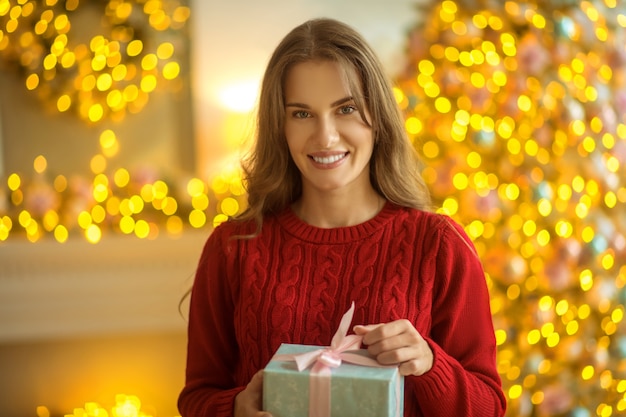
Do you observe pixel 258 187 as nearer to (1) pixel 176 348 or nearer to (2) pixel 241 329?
(2) pixel 241 329

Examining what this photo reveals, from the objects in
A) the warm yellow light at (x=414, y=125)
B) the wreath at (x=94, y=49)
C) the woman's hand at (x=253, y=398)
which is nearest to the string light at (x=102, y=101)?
the wreath at (x=94, y=49)

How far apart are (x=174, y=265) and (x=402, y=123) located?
1820 mm

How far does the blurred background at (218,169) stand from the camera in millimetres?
2672

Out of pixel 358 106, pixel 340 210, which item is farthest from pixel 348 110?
pixel 340 210

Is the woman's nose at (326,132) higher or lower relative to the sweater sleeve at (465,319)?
higher

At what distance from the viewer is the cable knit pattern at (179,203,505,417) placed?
4.71ft

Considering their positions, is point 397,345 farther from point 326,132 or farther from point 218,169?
point 218,169

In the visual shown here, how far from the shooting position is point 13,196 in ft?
10.1

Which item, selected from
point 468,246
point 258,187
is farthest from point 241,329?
point 468,246

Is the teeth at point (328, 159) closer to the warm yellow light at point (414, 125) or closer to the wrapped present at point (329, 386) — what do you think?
the wrapped present at point (329, 386)

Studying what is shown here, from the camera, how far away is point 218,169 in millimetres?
3172

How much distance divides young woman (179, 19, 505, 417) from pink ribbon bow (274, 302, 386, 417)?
14cm

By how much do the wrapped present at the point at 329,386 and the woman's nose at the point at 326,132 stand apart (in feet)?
1.32

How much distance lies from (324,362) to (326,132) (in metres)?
0.45
